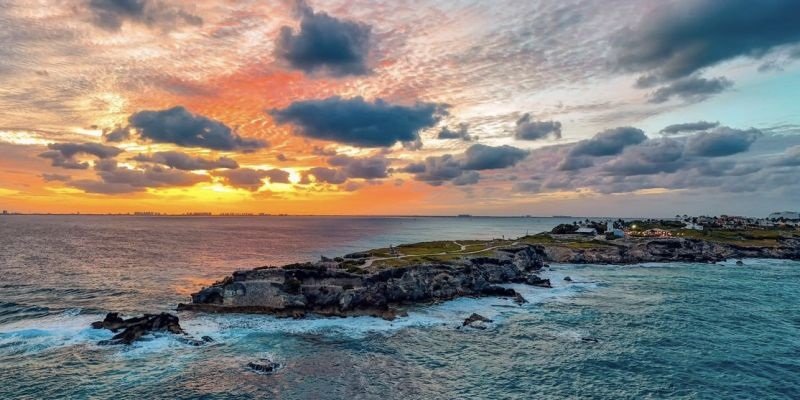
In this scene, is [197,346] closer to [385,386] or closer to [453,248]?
[385,386]

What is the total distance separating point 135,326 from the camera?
56.6 m

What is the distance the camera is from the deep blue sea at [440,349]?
41.7 meters

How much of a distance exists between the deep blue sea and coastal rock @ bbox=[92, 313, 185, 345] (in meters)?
1.83

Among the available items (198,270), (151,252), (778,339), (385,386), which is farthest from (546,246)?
(151,252)

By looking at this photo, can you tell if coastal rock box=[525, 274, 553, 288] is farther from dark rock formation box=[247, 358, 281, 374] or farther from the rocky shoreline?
dark rock formation box=[247, 358, 281, 374]

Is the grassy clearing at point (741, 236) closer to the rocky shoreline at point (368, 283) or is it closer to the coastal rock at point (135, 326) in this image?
the rocky shoreline at point (368, 283)

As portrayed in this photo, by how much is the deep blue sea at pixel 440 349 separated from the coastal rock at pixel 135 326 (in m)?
1.83

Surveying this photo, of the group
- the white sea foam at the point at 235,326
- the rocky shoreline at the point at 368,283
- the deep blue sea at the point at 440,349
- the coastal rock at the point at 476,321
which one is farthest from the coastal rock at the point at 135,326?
the coastal rock at the point at 476,321

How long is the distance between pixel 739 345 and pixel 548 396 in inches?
1239

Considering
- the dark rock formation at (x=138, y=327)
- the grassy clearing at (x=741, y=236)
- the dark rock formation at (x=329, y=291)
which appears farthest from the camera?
the grassy clearing at (x=741, y=236)

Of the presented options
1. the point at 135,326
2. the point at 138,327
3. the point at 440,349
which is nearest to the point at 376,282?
the point at 440,349

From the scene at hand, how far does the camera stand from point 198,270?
113 m

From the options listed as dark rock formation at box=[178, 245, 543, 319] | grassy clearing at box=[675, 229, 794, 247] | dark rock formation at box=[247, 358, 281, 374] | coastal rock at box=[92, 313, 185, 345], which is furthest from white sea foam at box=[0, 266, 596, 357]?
grassy clearing at box=[675, 229, 794, 247]

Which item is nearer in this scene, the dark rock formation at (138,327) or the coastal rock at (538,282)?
the dark rock formation at (138,327)
